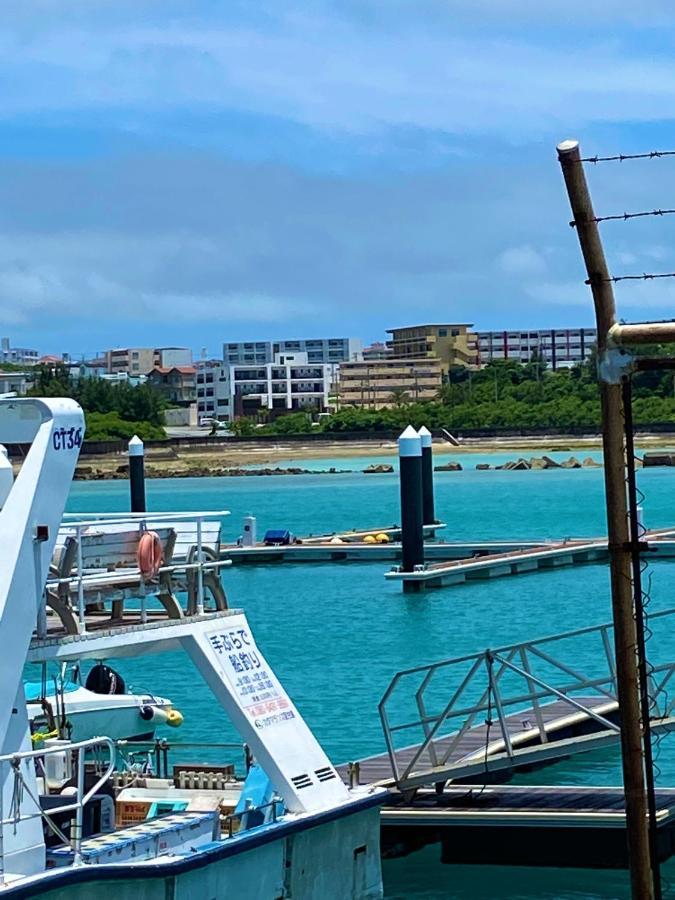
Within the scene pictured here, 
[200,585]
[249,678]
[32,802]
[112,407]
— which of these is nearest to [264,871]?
[249,678]

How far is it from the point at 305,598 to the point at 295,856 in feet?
118

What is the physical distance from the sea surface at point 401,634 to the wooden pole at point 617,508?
797 cm

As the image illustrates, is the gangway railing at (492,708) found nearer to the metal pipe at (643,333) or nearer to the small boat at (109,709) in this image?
the small boat at (109,709)

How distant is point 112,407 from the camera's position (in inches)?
7372

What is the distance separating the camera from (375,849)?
1605 centimetres

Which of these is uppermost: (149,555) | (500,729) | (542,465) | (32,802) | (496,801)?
(149,555)

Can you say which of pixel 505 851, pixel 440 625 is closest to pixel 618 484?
pixel 505 851

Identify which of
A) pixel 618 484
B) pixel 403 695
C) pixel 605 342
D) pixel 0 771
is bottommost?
pixel 403 695

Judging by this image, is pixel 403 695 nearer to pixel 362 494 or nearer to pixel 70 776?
pixel 70 776

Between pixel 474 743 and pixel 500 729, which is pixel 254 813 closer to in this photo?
pixel 474 743

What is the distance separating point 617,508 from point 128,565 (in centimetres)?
612

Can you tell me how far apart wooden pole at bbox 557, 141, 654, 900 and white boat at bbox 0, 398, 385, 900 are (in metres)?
4.21

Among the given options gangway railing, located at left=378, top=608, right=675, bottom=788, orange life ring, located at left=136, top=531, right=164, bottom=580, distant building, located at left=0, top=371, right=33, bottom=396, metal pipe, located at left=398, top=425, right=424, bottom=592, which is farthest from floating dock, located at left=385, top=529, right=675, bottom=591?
orange life ring, located at left=136, top=531, right=164, bottom=580

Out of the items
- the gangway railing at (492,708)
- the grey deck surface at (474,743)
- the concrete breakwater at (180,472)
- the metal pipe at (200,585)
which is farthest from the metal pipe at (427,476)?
the concrete breakwater at (180,472)
